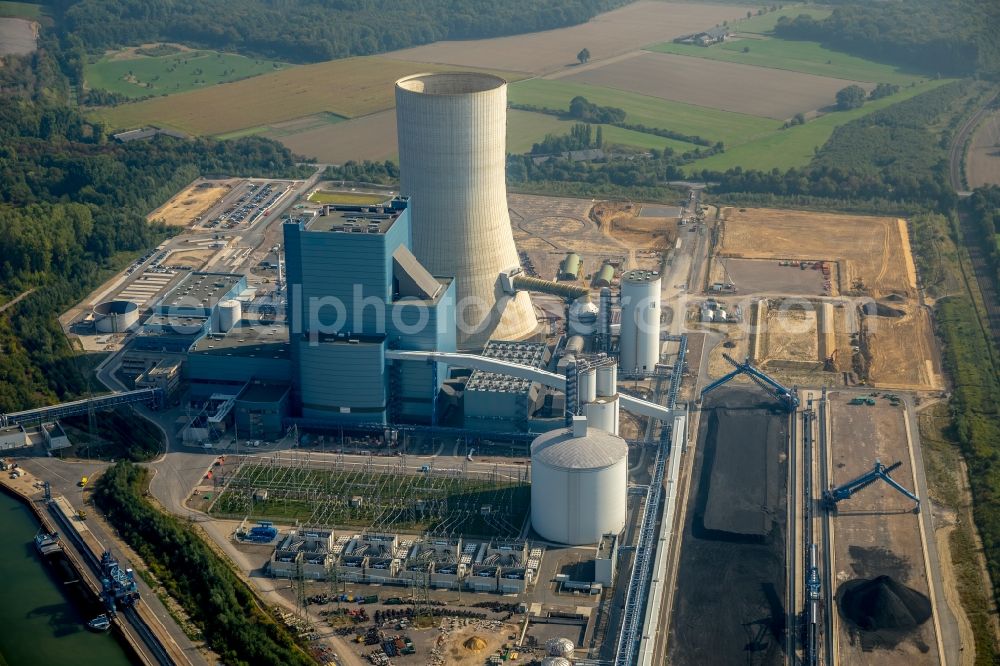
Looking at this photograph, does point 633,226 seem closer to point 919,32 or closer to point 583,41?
point 583,41

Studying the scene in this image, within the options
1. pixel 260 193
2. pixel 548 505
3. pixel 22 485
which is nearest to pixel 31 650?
→ pixel 22 485

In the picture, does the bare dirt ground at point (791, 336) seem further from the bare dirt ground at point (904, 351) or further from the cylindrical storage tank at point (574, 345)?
the cylindrical storage tank at point (574, 345)

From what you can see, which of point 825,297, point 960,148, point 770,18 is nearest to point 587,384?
point 825,297

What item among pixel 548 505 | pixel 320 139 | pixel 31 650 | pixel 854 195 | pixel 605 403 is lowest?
pixel 31 650

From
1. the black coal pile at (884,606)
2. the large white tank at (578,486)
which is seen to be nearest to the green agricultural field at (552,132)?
the large white tank at (578,486)

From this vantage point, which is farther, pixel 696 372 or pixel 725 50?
pixel 725 50

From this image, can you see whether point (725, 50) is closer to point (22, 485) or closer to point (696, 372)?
point (696, 372)
